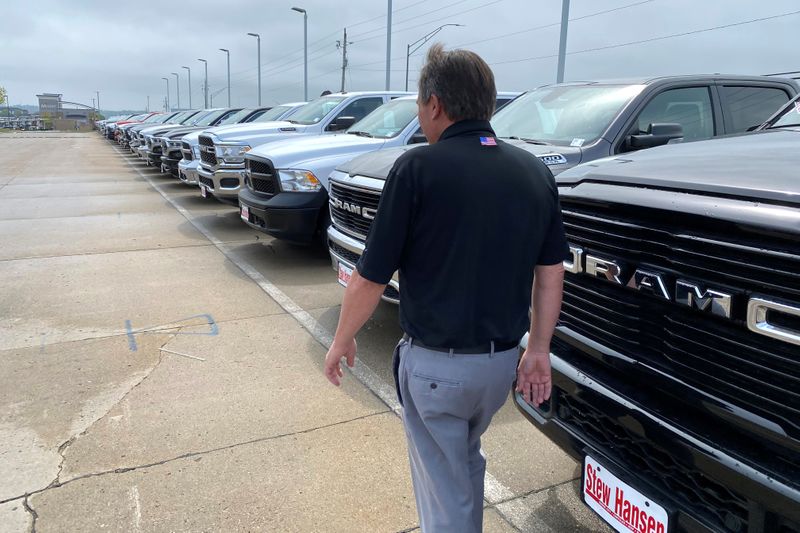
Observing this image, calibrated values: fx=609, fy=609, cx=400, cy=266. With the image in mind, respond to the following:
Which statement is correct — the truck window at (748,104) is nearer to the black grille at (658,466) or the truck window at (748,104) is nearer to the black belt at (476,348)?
the black grille at (658,466)

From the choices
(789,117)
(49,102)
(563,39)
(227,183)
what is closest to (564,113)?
(789,117)

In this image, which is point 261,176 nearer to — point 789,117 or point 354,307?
point 789,117

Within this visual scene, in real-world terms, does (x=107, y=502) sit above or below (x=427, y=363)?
below

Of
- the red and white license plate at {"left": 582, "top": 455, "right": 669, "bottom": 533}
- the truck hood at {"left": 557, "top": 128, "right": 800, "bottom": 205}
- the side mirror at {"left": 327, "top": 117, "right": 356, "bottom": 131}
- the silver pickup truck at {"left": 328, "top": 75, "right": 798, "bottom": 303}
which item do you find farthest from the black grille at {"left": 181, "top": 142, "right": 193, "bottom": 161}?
the red and white license plate at {"left": 582, "top": 455, "right": 669, "bottom": 533}

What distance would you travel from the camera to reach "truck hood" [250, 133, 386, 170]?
664cm

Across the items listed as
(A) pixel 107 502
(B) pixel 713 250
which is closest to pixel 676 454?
(B) pixel 713 250

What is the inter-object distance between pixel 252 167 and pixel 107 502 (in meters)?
4.93

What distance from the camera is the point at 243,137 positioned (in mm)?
9523

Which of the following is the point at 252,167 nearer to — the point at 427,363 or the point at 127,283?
the point at 127,283

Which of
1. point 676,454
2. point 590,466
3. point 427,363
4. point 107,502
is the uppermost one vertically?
point 427,363

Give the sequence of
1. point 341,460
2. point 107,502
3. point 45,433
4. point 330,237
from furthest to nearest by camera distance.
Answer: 1. point 330,237
2. point 45,433
3. point 341,460
4. point 107,502

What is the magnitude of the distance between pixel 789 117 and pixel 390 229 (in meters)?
2.71

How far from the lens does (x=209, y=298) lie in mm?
5918

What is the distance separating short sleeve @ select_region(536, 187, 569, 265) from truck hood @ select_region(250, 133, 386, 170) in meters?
4.79
